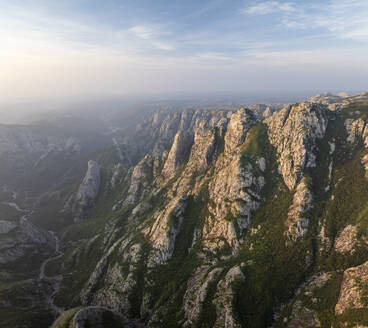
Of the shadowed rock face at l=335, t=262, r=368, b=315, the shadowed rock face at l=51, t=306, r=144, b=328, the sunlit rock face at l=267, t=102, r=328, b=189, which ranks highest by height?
the sunlit rock face at l=267, t=102, r=328, b=189

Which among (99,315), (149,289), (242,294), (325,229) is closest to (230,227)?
(242,294)

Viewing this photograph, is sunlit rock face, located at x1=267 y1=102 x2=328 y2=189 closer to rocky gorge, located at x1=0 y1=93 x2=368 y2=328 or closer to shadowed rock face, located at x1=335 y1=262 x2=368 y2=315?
rocky gorge, located at x1=0 y1=93 x2=368 y2=328

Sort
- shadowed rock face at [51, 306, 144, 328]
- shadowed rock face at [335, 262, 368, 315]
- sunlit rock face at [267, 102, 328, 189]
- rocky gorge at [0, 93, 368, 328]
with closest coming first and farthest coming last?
shadowed rock face at [335, 262, 368, 315]
rocky gorge at [0, 93, 368, 328]
shadowed rock face at [51, 306, 144, 328]
sunlit rock face at [267, 102, 328, 189]

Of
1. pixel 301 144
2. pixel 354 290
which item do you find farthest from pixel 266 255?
pixel 301 144

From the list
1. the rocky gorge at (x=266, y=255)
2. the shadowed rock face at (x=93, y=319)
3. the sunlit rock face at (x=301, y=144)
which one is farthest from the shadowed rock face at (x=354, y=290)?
the shadowed rock face at (x=93, y=319)

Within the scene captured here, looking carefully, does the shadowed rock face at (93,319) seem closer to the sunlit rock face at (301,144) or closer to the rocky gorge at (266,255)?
the rocky gorge at (266,255)

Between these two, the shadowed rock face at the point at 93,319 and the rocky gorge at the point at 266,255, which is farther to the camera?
the shadowed rock face at the point at 93,319

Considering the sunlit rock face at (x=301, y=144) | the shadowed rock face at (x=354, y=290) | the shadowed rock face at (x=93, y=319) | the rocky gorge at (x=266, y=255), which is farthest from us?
the sunlit rock face at (x=301, y=144)

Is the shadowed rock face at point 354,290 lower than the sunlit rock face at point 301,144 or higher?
lower

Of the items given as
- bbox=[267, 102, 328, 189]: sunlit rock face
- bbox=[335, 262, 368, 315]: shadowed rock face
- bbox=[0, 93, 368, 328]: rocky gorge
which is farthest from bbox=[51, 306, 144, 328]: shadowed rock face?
bbox=[267, 102, 328, 189]: sunlit rock face

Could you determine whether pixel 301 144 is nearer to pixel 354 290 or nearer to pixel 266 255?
pixel 266 255

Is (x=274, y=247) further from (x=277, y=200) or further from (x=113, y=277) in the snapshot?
(x=113, y=277)
